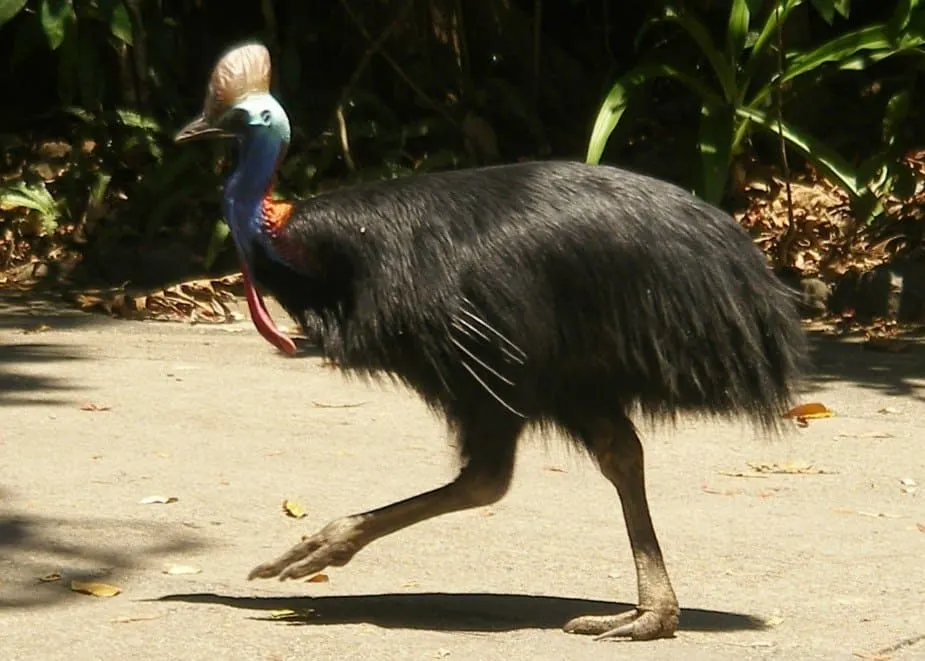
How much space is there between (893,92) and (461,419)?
6.92 metres

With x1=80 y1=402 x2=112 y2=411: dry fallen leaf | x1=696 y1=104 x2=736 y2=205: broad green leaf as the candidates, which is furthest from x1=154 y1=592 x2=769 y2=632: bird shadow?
x1=696 y1=104 x2=736 y2=205: broad green leaf

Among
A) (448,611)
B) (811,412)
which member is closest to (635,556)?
(448,611)

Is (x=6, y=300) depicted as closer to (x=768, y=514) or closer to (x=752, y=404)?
(x=768, y=514)

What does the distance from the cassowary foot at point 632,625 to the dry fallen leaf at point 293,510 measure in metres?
1.39

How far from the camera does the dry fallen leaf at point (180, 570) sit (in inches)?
192

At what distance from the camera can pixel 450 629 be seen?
172 inches

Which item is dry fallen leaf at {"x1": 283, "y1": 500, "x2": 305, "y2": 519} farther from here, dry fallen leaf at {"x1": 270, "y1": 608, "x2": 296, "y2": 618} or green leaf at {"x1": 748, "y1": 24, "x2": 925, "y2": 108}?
green leaf at {"x1": 748, "y1": 24, "x2": 925, "y2": 108}

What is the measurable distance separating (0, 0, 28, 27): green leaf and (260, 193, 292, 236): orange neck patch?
20.6 feet

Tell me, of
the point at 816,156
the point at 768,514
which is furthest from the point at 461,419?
the point at 816,156

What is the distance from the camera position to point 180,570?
192 inches

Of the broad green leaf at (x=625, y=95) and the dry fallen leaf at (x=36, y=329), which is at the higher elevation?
the broad green leaf at (x=625, y=95)

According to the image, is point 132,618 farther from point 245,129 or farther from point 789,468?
point 789,468

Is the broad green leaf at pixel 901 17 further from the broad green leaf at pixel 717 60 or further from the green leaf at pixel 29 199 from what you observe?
the green leaf at pixel 29 199

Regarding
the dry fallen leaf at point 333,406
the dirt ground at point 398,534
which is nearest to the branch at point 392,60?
the dirt ground at point 398,534
